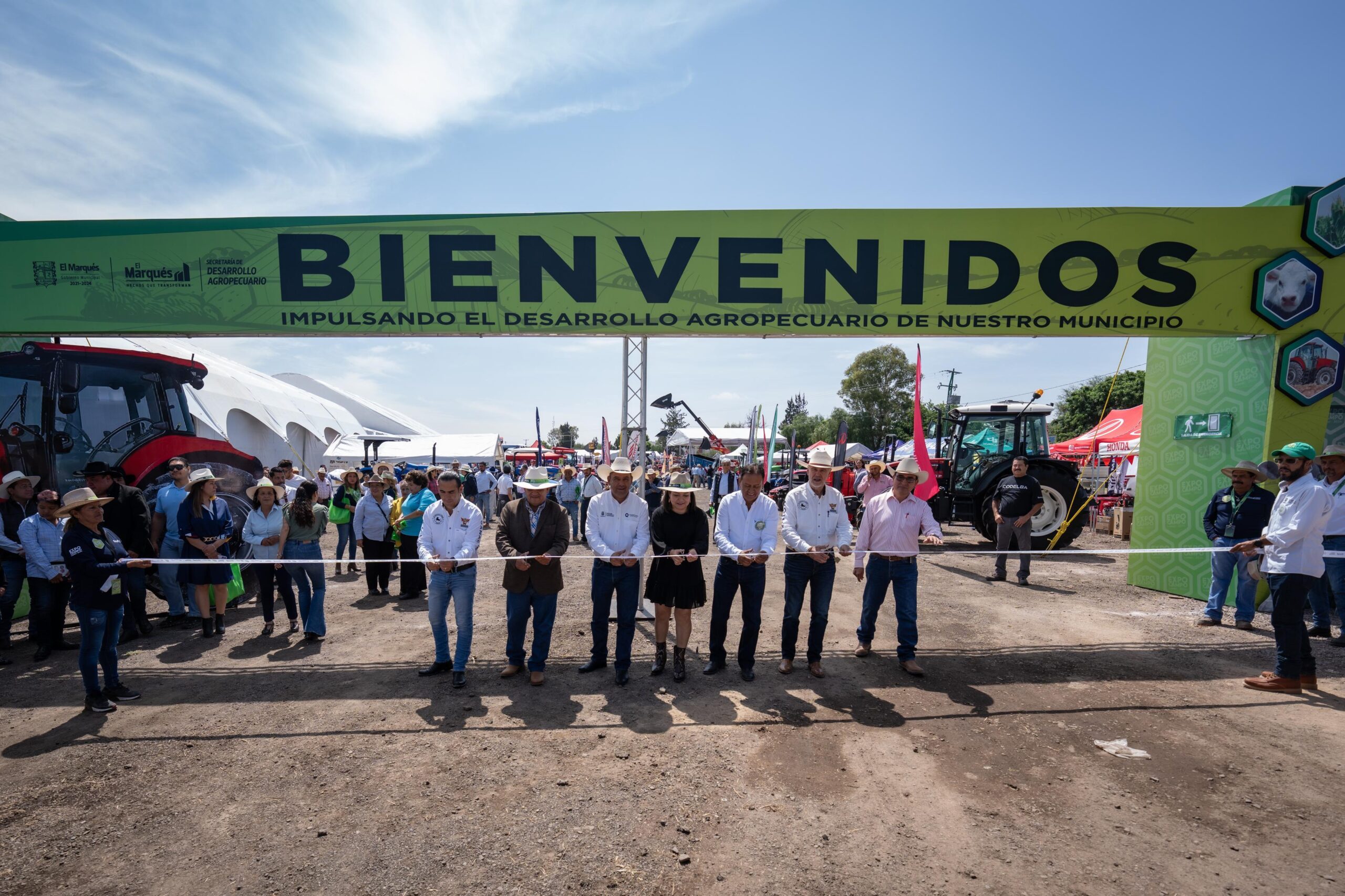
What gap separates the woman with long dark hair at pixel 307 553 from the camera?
21.1 feet

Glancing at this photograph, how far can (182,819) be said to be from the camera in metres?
3.37

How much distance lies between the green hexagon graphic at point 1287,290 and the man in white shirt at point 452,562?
29.2 feet

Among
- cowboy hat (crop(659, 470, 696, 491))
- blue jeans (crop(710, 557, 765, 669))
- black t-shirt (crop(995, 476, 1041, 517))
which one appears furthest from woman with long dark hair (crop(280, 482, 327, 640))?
black t-shirt (crop(995, 476, 1041, 517))

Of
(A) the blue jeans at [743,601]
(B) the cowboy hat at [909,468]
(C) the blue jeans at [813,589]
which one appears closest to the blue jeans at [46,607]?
(A) the blue jeans at [743,601]

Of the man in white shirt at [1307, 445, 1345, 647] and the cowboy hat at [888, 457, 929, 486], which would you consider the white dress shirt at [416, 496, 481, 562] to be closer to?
the cowboy hat at [888, 457, 929, 486]

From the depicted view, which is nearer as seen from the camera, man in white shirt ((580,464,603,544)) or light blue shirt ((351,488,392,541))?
light blue shirt ((351,488,392,541))

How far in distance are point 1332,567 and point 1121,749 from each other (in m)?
4.86

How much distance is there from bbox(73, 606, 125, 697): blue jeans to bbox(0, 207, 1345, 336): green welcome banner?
10.8 ft

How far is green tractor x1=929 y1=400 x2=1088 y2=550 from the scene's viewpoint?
11641 mm

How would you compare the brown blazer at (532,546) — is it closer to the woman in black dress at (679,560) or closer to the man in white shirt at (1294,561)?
the woman in black dress at (679,560)

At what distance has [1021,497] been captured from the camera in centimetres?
895

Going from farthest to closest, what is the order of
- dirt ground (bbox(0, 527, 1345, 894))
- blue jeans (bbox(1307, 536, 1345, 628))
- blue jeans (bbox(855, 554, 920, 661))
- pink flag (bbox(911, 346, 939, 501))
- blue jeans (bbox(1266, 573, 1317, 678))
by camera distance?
pink flag (bbox(911, 346, 939, 501)) < blue jeans (bbox(1307, 536, 1345, 628)) < blue jeans (bbox(855, 554, 920, 661)) < blue jeans (bbox(1266, 573, 1317, 678)) < dirt ground (bbox(0, 527, 1345, 894))

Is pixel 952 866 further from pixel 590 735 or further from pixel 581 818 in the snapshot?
pixel 590 735

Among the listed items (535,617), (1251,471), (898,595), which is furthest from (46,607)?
(1251,471)
